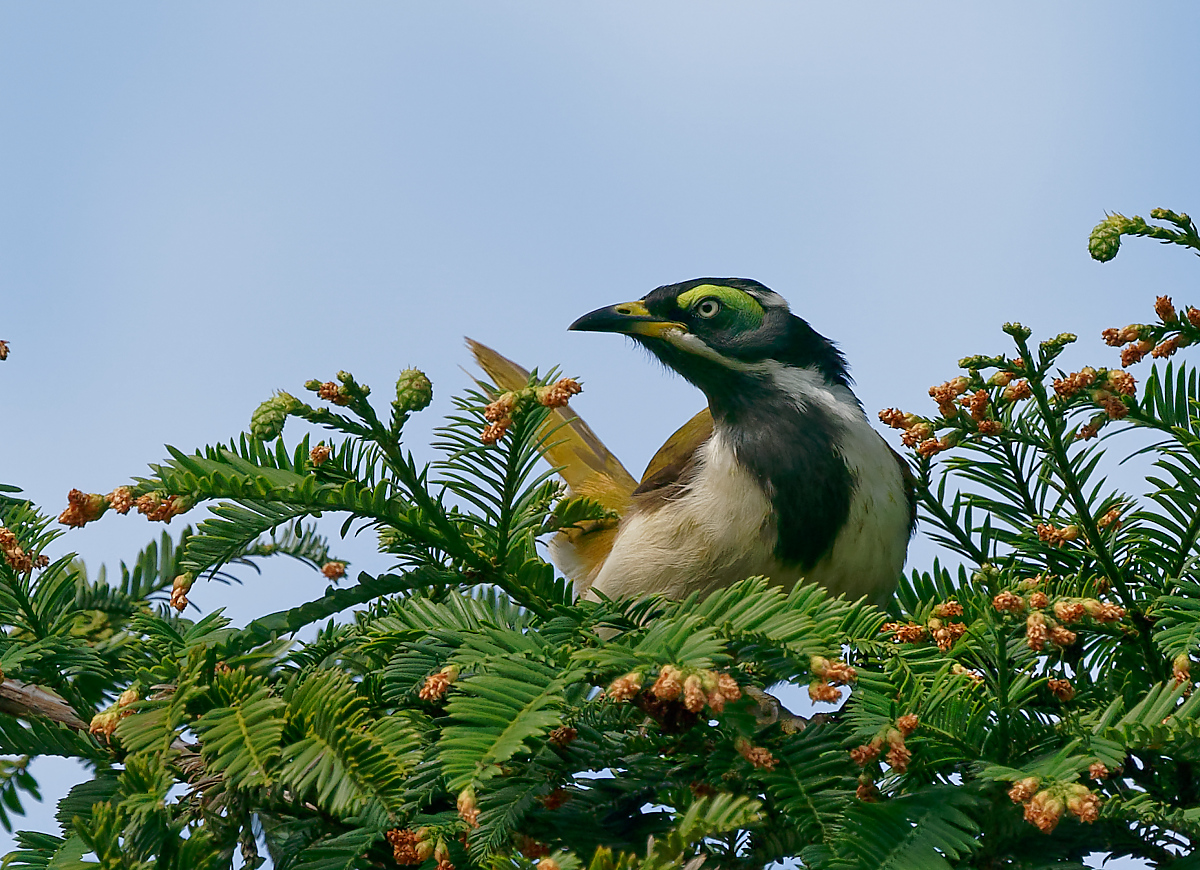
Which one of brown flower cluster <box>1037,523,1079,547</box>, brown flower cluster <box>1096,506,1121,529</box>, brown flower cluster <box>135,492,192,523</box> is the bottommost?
brown flower cluster <box>1037,523,1079,547</box>

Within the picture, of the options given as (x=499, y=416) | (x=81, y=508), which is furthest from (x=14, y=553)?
(x=499, y=416)

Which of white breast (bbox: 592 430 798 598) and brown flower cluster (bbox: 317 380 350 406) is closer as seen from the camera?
brown flower cluster (bbox: 317 380 350 406)

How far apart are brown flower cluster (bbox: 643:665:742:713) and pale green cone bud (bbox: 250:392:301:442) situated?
0.79 meters

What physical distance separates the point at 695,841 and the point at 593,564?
2.43m

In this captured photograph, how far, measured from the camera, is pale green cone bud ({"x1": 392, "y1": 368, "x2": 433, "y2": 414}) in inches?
72.4

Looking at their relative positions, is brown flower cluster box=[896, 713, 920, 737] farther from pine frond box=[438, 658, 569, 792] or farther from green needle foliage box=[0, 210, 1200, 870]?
pine frond box=[438, 658, 569, 792]

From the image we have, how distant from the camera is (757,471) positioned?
3184mm

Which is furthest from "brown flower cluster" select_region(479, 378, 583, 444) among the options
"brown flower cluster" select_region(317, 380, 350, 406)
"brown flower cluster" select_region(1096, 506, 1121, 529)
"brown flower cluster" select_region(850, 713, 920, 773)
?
"brown flower cluster" select_region(1096, 506, 1121, 529)

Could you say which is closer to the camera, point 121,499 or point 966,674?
point 966,674

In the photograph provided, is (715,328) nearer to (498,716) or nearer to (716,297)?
(716,297)

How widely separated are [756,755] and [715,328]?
6.20 ft

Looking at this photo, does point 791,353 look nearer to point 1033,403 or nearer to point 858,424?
point 858,424

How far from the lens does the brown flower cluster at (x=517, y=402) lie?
5.86ft

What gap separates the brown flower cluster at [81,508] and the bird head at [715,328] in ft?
5.81
